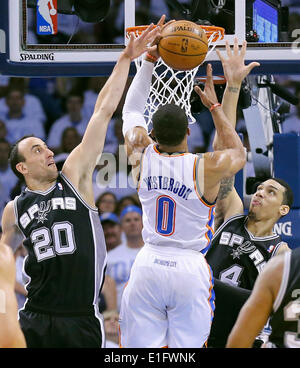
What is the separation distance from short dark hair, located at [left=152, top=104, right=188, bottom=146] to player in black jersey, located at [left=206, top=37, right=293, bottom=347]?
3.61 ft

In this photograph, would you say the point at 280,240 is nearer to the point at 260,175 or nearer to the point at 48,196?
the point at 260,175

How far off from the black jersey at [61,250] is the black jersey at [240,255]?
1165 millimetres

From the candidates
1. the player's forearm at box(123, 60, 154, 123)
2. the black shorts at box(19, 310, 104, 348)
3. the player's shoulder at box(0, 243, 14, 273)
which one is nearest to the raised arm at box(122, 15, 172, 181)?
the player's forearm at box(123, 60, 154, 123)

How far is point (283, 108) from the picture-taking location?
632cm

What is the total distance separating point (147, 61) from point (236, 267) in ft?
5.46

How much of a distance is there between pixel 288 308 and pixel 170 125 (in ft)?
4.70

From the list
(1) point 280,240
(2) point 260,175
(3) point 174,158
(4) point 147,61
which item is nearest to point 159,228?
(3) point 174,158

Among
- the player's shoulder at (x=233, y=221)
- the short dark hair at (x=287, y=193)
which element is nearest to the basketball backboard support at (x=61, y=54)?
the short dark hair at (x=287, y=193)

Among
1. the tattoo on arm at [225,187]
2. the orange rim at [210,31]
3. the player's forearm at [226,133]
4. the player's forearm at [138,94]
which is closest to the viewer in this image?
the player's forearm at [226,133]

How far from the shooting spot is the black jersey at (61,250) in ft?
12.3

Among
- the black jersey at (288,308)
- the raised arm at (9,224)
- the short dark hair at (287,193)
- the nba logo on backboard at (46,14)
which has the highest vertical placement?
the nba logo on backboard at (46,14)

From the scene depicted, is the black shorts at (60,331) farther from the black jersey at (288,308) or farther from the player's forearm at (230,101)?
the black jersey at (288,308)

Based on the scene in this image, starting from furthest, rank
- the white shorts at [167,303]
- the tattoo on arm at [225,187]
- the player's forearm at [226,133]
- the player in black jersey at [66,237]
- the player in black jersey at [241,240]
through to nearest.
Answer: the tattoo on arm at [225,187] → the player in black jersey at [241,240] → the player in black jersey at [66,237] → the player's forearm at [226,133] → the white shorts at [167,303]

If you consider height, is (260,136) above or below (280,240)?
above
